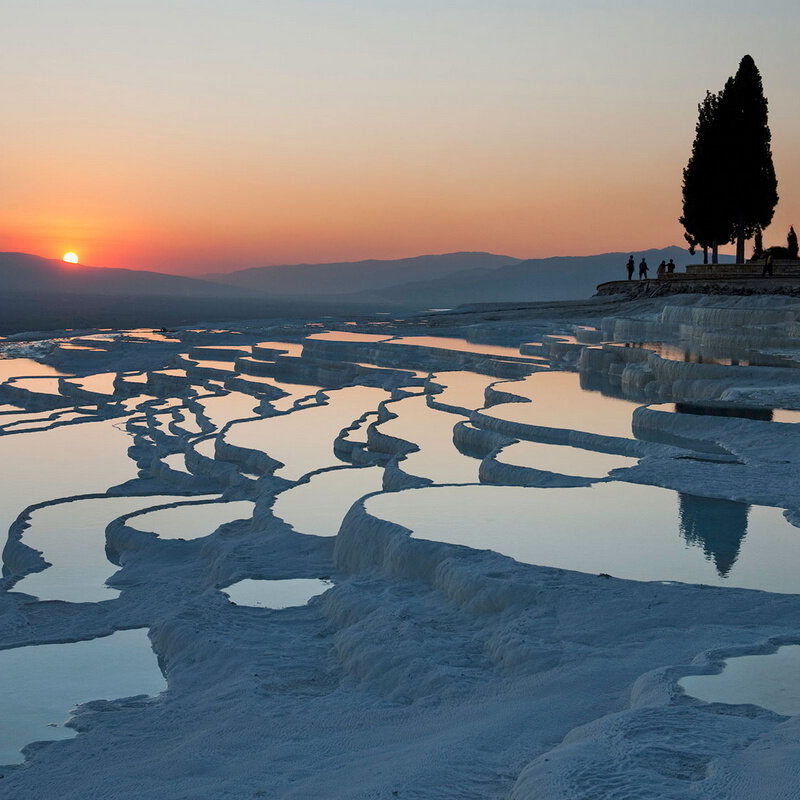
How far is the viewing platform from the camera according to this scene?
25.4 metres

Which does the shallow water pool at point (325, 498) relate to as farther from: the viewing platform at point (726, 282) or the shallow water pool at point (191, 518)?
the viewing platform at point (726, 282)

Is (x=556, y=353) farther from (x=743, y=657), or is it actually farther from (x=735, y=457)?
(x=743, y=657)

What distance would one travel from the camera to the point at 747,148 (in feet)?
103

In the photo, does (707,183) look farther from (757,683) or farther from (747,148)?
(757,683)

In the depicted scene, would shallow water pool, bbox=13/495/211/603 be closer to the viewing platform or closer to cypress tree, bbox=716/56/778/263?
the viewing platform

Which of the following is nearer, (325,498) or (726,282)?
(325,498)

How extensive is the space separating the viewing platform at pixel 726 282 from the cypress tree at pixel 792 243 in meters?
4.05

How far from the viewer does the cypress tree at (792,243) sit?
34.9m

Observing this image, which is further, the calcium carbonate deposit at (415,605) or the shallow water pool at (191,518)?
the shallow water pool at (191,518)

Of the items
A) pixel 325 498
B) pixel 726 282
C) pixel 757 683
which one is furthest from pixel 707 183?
pixel 757 683

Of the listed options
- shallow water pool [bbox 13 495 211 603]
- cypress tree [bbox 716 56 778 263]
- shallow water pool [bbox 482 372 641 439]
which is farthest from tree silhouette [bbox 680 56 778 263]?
shallow water pool [bbox 13 495 211 603]

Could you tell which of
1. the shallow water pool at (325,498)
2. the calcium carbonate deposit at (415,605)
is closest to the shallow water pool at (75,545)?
the calcium carbonate deposit at (415,605)

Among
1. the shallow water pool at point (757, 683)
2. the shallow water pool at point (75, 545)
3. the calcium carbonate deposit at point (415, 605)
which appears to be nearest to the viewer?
the calcium carbonate deposit at point (415, 605)

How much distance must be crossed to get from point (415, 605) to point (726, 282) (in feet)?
77.5
